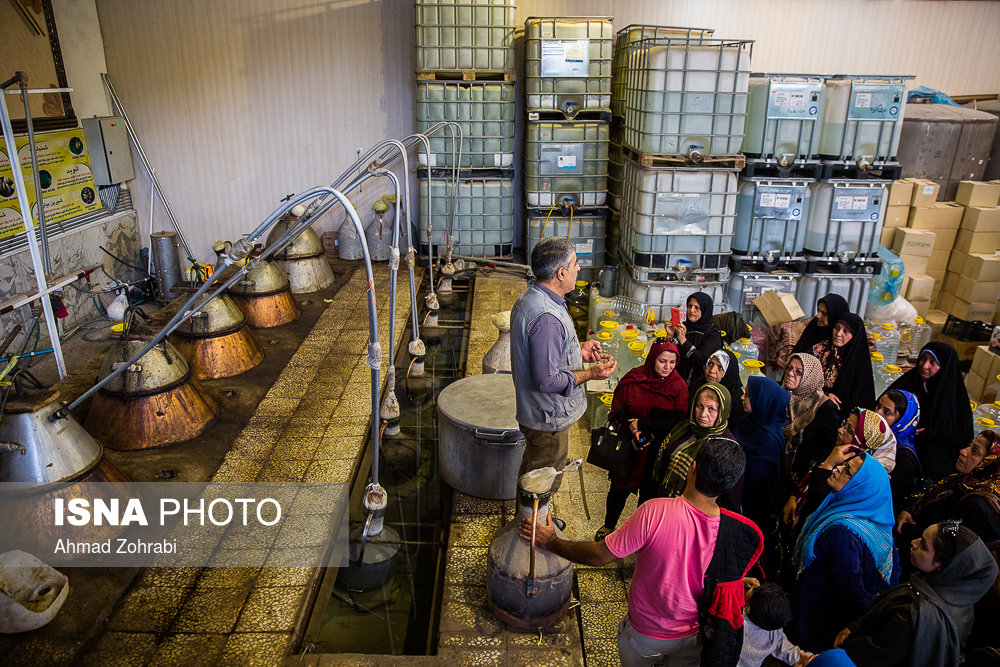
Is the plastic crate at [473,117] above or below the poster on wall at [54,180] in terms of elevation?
above

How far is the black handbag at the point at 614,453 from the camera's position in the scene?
419cm

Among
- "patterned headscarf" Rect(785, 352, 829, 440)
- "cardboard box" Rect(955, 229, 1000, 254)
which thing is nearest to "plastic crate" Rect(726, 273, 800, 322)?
"cardboard box" Rect(955, 229, 1000, 254)

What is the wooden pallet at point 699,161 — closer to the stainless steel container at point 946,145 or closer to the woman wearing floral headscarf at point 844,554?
the stainless steel container at point 946,145

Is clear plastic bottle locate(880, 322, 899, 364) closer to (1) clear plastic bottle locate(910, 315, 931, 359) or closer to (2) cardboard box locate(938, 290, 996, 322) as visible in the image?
(1) clear plastic bottle locate(910, 315, 931, 359)

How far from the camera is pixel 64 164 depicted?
8.88 metres

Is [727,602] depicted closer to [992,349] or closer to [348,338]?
[348,338]

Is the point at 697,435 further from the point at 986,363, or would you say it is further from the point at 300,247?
the point at 300,247

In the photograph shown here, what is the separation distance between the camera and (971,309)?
8328 millimetres

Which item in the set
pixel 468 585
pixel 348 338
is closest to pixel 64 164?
pixel 348 338

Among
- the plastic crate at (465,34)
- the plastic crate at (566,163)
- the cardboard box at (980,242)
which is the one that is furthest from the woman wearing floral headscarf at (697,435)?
the cardboard box at (980,242)

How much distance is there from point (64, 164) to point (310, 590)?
316 inches

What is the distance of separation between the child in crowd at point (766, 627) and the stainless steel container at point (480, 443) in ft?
6.05

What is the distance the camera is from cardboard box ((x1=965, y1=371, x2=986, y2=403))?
6.65m

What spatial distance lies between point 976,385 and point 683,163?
3858mm
